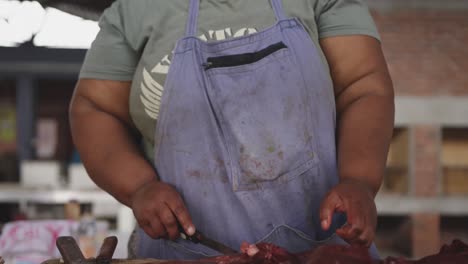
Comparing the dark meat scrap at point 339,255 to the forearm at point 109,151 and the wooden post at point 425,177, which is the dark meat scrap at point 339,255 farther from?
the wooden post at point 425,177

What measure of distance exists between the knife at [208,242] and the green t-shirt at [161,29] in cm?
31

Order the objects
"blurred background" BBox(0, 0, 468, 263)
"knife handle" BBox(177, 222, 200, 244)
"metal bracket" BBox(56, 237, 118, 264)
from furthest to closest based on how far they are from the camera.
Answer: "blurred background" BBox(0, 0, 468, 263) → "knife handle" BBox(177, 222, 200, 244) → "metal bracket" BBox(56, 237, 118, 264)

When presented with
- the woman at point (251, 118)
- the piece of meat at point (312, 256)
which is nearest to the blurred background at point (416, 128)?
the woman at point (251, 118)

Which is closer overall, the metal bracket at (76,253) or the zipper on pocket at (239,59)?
the metal bracket at (76,253)

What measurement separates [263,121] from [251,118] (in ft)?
0.10

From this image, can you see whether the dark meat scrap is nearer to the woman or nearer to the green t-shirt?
the woman

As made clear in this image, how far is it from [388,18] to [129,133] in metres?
9.44

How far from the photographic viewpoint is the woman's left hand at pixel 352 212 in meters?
1.37

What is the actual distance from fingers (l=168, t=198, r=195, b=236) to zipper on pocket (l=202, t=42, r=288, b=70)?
1.12ft

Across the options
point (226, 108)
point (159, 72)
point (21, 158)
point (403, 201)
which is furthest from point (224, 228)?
point (21, 158)

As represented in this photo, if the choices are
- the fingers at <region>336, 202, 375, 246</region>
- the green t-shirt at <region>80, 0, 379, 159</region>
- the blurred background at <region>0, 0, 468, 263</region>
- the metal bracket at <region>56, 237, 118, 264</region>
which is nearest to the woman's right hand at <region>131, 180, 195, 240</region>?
the metal bracket at <region>56, 237, 118, 264</region>

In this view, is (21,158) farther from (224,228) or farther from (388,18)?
(224,228)

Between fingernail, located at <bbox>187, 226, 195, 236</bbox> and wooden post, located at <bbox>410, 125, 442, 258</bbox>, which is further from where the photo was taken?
wooden post, located at <bbox>410, 125, 442, 258</bbox>

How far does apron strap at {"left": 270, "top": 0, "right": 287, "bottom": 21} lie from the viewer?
1650 millimetres
